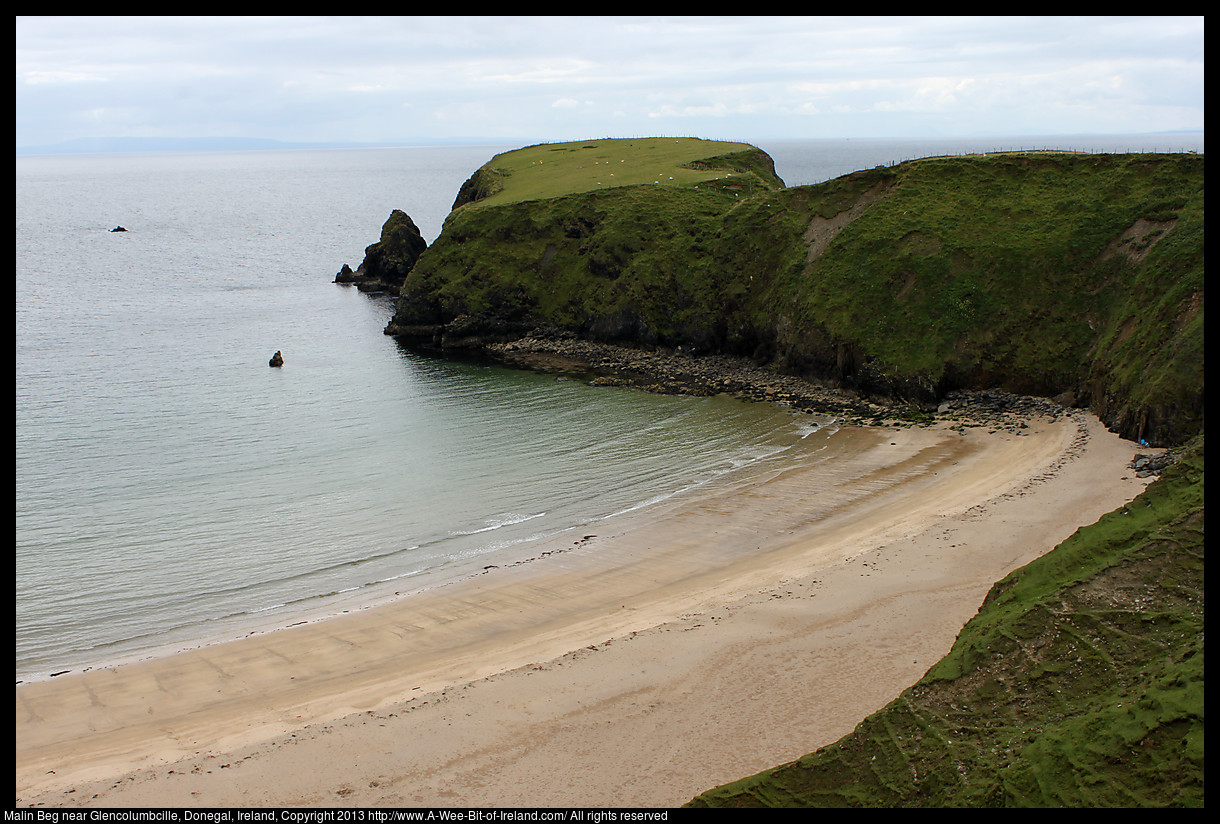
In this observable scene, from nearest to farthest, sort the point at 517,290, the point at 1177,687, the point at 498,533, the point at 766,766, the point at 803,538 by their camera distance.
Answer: the point at 1177,687, the point at 766,766, the point at 803,538, the point at 498,533, the point at 517,290

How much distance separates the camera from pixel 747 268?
60.5 m

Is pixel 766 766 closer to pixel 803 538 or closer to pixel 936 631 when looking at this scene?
pixel 936 631

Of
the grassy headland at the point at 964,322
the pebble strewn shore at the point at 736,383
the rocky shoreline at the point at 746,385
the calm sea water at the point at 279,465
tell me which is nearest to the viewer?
the grassy headland at the point at 964,322

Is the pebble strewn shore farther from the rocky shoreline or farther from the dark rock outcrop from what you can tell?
the dark rock outcrop

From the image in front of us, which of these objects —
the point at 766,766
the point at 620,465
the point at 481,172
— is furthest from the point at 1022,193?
the point at 481,172

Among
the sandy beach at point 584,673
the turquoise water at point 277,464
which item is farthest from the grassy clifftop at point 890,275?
the sandy beach at point 584,673

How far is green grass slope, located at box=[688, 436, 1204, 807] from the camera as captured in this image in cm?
876

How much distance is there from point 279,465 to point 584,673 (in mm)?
24609

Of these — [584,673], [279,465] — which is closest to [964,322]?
[584,673]

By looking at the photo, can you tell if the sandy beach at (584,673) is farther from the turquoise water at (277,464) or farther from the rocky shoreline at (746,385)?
the rocky shoreline at (746,385)

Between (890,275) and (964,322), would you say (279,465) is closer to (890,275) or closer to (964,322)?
(890,275)

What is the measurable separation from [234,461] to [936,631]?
3201 cm

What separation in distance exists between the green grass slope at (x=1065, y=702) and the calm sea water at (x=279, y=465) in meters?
20.1

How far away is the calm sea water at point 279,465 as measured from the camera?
2797 centimetres
